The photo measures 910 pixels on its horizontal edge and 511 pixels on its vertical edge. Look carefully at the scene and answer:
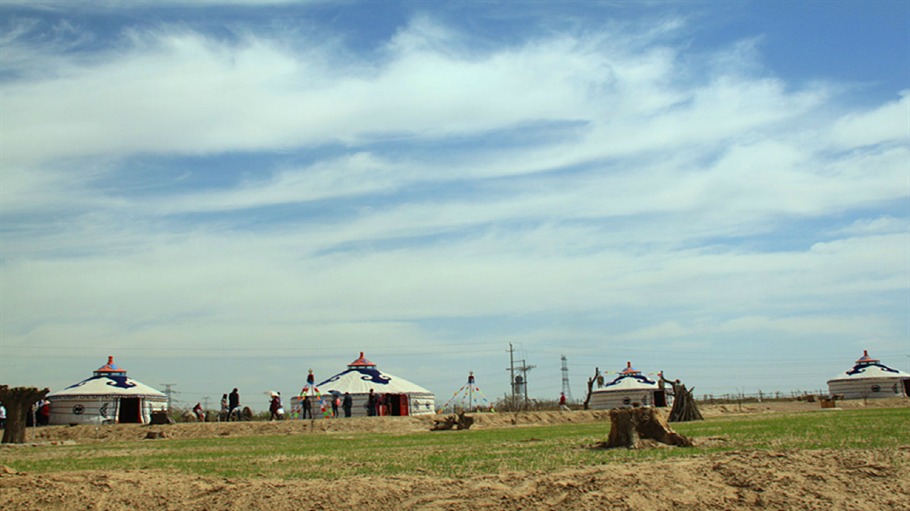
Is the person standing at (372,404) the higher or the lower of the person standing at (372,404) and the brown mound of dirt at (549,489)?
the higher

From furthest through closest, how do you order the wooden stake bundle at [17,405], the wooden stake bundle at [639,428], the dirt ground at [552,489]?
the wooden stake bundle at [17,405]
the wooden stake bundle at [639,428]
the dirt ground at [552,489]

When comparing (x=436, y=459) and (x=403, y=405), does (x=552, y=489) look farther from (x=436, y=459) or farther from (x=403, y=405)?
(x=403, y=405)

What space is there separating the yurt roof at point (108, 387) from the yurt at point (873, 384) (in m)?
63.7

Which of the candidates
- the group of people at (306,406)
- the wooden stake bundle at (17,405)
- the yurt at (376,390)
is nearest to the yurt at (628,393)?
the yurt at (376,390)

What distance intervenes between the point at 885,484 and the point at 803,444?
18.6 ft

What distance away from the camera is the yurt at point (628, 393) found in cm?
7888

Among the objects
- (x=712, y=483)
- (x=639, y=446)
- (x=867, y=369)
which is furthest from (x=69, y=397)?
(x=867, y=369)

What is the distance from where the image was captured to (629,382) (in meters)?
80.9

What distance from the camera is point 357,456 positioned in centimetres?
1858

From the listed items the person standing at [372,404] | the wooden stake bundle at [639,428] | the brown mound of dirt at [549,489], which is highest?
the person standing at [372,404]

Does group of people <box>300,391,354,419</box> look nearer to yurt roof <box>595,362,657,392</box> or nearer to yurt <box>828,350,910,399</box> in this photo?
yurt roof <box>595,362,657,392</box>

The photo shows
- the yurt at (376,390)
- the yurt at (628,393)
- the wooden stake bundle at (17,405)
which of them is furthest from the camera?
the yurt at (628,393)

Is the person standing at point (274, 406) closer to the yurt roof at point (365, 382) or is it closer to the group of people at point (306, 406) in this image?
the group of people at point (306, 406)

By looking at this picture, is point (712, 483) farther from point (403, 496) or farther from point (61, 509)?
point (61, 509)
